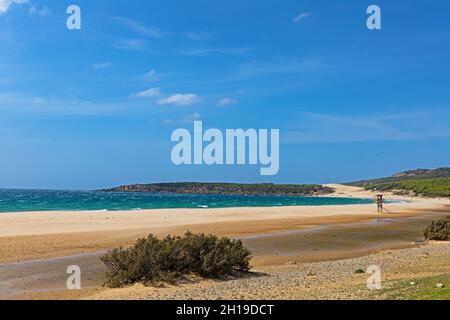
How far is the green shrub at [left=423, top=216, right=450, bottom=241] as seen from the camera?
1023 inches

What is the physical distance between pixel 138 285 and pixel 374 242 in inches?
685

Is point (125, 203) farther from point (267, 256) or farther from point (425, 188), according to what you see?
point (425, 188)

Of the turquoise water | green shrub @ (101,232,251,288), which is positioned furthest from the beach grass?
the turquoise water

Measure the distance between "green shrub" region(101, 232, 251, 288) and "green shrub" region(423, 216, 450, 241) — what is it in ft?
51.9

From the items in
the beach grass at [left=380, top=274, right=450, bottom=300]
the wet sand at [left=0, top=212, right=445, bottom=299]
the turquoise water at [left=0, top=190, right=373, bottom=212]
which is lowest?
the turquoise water at [left=0, top=190, right=373, bottom=212]

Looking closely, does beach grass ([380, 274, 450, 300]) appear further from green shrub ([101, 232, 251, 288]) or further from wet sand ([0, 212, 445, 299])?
wet sand ([0, 212, 445, 299])

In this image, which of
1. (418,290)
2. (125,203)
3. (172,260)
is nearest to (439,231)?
(418,290)

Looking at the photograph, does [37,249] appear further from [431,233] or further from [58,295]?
[431,233]

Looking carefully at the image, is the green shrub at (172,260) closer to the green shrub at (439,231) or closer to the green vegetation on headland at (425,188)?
the green shrub at (439,231)

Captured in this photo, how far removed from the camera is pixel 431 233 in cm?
2647

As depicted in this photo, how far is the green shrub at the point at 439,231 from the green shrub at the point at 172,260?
15.8 m

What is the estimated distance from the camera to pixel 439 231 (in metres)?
26.2

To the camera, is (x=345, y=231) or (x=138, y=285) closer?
(x=138, y=285)

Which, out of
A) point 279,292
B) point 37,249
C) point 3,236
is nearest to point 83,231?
point 3,236
